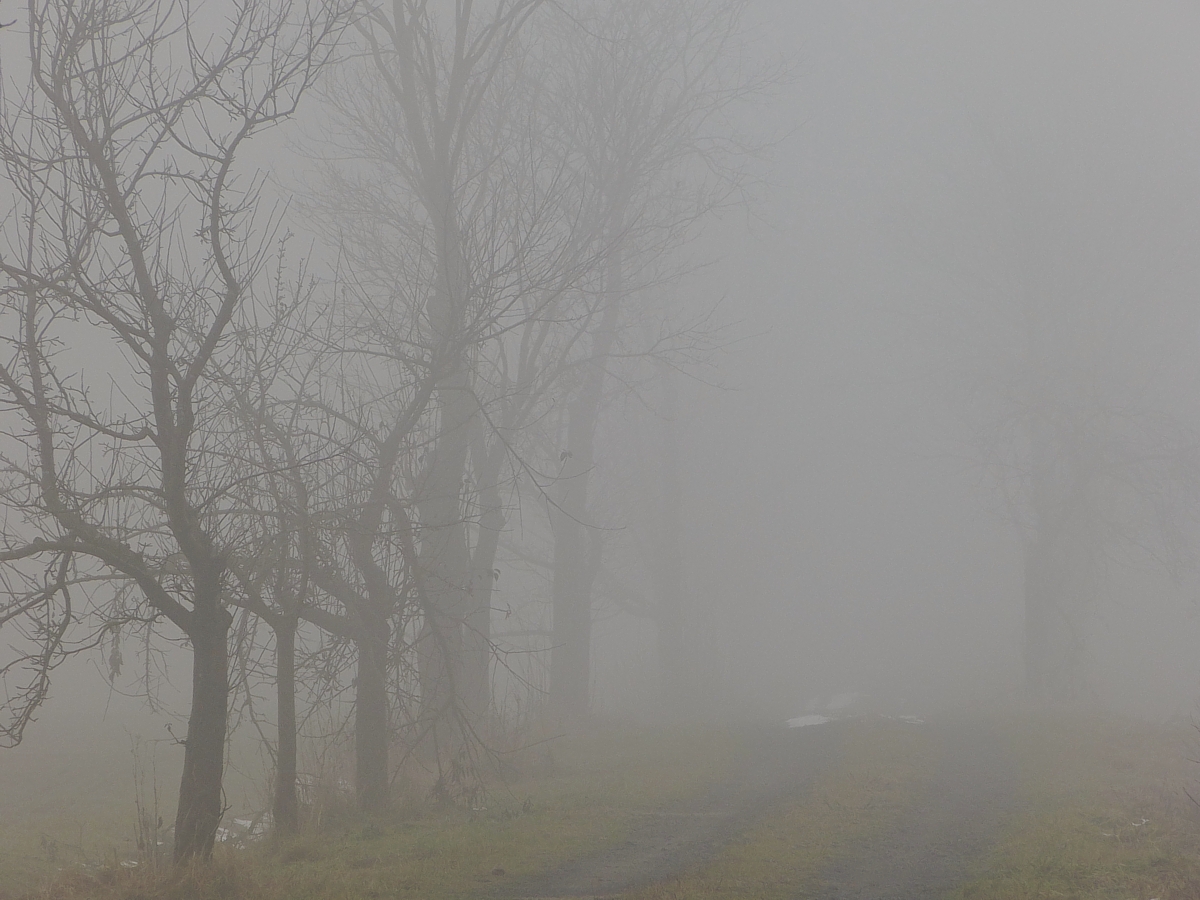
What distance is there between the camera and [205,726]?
7.11 meters

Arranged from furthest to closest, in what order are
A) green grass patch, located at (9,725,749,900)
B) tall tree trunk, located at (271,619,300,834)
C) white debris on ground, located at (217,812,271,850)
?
white debris on ground, located at (217,812,271,850) < tall tree trunk, located at (271,619,300,834) < green grass patch, located at (9,725,749,900)

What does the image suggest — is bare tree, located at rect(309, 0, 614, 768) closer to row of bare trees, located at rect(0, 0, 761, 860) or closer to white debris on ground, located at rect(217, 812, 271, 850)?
row of bare trees, located at rect(0, 0, 761, 860)

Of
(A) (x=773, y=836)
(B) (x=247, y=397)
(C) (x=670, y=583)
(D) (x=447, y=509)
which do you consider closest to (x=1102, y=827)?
(A) (x=773, y=836)

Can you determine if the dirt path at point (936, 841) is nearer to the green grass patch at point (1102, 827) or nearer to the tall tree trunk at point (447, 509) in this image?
the green grass patch at point (1102, 827)

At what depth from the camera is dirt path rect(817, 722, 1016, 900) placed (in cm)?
721

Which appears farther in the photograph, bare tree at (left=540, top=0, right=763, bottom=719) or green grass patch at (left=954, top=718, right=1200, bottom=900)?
bare tree at (left=540, top=0, right=763, bottom=719)

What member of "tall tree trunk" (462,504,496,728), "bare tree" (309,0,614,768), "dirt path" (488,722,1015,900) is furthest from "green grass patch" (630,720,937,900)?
"tall tree trunk" (462,504,496,728)

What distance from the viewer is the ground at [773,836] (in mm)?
6820

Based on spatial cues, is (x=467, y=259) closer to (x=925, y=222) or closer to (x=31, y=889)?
(x=31, y=889)

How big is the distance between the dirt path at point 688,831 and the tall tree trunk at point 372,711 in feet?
8.69

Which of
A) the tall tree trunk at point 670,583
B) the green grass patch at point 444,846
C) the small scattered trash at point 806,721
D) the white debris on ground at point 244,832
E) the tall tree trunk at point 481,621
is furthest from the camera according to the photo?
the tall tree trunk at point 670,583

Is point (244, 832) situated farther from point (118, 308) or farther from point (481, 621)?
point (481, 621)

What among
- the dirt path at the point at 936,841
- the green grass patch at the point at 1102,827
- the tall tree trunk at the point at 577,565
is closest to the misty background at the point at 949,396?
the tall tree trunk at the point at 577,565

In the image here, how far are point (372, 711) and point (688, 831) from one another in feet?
10.8
